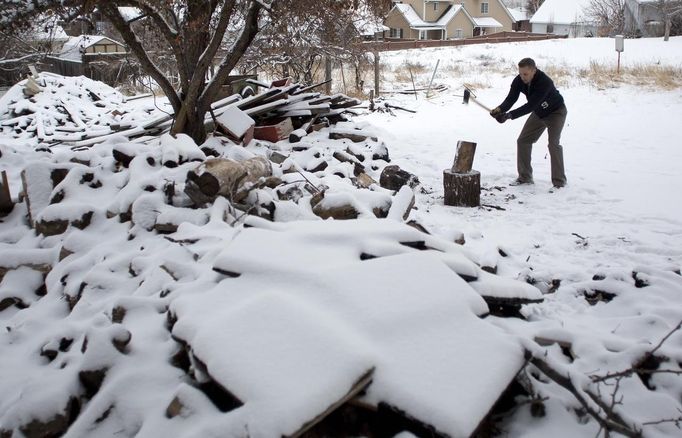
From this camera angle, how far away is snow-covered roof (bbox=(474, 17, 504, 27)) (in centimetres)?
5212

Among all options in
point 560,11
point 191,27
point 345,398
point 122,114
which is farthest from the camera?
point 560,11

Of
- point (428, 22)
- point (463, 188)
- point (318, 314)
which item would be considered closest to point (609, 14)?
point (428, 22)

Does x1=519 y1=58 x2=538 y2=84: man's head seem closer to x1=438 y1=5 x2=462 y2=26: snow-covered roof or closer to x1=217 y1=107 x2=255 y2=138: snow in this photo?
x1=217 y1=107 x2=255 y2=138: snow

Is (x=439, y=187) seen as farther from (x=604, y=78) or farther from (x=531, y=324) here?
(x=604, y=78)

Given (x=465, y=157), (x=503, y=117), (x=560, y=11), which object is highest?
(x=560, y=11)

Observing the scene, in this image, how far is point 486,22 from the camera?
173ft

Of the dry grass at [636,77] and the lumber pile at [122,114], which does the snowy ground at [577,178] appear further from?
the lumber pile at [122,114]

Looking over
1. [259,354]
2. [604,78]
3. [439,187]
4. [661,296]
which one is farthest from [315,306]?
→ [604,78]

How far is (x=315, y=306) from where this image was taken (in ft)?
7.98

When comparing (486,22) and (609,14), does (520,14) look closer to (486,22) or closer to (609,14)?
(486,22)

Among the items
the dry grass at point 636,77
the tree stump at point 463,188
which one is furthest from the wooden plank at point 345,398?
the dry grass at point 636,77

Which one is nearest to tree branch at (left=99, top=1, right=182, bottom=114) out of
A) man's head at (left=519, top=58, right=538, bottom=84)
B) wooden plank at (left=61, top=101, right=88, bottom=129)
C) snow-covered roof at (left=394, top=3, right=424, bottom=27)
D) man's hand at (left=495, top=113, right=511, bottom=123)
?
man's hand at (left=495, top=113, right=511, bottom=123)

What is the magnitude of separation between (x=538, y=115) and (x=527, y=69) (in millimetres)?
611

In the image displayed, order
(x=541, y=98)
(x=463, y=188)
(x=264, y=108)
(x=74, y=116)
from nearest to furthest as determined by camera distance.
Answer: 1. (x=463, y=188)
2. (x=541, y=98)
3. (x=264, y=108)
4. (x=74, y=116)
